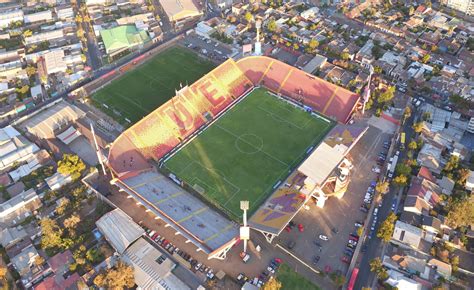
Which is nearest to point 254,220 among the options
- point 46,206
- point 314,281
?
point 314,281

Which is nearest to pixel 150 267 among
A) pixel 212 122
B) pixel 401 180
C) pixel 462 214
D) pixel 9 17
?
pixel 212 122

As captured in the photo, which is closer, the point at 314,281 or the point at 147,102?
the point at 314,281

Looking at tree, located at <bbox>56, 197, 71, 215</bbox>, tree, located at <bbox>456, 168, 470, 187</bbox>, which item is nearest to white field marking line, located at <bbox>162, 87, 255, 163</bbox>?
tree, located at <bbox>56, 197, 71, 215</bbox>

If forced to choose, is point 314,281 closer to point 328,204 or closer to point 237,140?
point 328,204

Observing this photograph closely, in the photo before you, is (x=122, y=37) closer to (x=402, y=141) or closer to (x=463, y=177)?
(x=402, y=141)

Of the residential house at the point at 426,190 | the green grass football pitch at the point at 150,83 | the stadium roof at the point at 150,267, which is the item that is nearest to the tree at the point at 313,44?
the green grass football pitch at the point at 150,83

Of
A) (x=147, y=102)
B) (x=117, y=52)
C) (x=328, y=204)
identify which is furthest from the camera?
(x=117, y=52)
